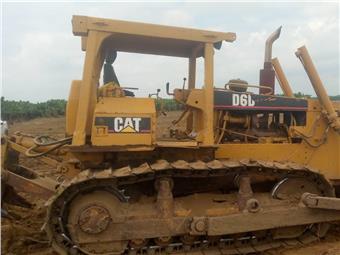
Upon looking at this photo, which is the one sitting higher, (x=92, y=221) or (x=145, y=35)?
(x=145, y=35)

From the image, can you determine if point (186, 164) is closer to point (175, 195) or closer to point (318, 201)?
point (175, 195)

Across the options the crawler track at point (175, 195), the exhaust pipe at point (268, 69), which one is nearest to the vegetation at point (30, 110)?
the exhaust pipe at point (268, 69)

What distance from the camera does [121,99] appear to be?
16.1 feet

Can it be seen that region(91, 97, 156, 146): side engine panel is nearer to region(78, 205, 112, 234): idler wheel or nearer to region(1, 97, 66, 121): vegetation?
region(78, 205, 112, 234): idler wheel

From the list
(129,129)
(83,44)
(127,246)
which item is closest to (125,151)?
(129,129)

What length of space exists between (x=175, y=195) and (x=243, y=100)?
5.22 ft

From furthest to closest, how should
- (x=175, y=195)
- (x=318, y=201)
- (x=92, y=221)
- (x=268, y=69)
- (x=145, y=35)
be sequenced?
(x=268, y=69) → (x=175, y=195) → (x=318, y=201) → (x=145, y=35) → (x=92, y=221)

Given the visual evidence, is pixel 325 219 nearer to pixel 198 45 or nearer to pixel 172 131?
pixel 172 131

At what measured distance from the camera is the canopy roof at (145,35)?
4.71 metres

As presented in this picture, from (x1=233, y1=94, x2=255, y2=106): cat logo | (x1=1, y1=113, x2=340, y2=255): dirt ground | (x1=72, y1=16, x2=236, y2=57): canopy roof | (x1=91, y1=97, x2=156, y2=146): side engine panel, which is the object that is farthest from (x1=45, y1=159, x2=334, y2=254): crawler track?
(x1=72, y1=16, x2=236, y2=57): canopy roof

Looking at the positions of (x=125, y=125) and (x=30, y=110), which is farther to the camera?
(x=30, y=110)

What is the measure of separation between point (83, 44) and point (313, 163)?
359 centimetres

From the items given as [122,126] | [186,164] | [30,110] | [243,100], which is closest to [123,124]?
[122,126]

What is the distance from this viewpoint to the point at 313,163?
5.72m
